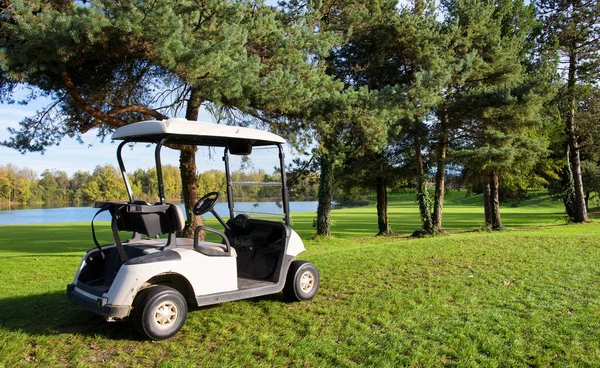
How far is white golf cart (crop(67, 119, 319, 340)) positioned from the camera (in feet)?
13.1

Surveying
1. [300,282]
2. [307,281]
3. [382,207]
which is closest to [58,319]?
[300,282]

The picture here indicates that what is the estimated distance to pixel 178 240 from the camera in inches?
195

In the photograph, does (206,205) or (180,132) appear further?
(206,205)

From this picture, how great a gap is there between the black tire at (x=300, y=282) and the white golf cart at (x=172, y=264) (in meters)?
0.01

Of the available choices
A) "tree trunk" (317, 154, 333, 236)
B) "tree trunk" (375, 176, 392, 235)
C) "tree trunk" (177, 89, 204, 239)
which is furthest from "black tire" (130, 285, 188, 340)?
"tree trunk" (375, 176, 392, 235)

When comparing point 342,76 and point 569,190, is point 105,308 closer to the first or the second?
point 342,76

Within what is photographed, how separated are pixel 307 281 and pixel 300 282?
0.45ft

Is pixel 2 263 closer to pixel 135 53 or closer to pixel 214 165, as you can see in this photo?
pixel 135 53

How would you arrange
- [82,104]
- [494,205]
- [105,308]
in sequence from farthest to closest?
1. [494,205]
2. [82,104]
3. [105,308]

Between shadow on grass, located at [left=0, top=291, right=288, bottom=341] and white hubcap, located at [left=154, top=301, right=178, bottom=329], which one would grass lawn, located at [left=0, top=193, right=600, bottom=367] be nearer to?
shadow on grass, located at [left=0, top=291, right=288, bottom=341]

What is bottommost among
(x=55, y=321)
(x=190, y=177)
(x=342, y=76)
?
(x=55, y=321)

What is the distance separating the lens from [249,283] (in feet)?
16.6

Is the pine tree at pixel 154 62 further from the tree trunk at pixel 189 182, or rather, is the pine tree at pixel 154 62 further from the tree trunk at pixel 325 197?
the tree trunk at pixel 325 197

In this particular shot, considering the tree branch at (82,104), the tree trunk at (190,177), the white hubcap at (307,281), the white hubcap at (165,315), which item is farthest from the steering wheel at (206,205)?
the tree trunk at (190,177)
